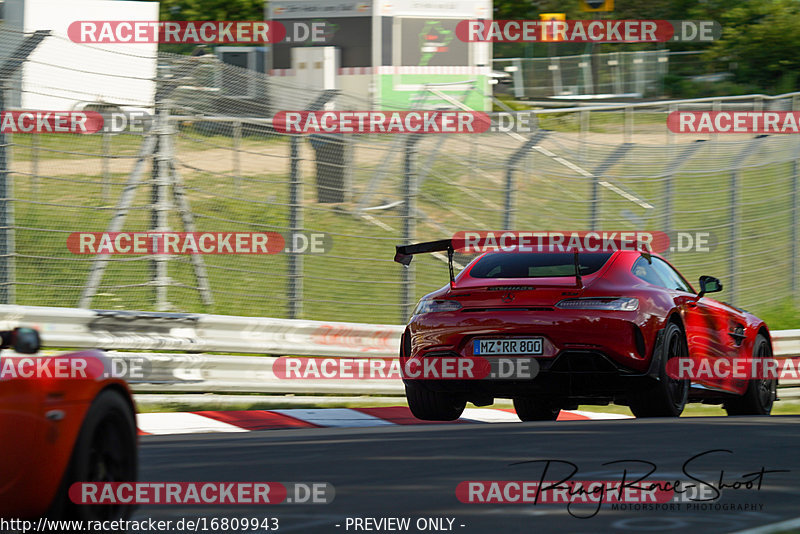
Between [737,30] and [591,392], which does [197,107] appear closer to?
[591,392]

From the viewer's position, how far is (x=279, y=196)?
1206 centimetres

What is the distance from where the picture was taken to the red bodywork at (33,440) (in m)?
4.33

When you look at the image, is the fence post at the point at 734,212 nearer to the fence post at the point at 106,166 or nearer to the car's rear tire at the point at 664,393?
the car's rear tire at the point at 664,393

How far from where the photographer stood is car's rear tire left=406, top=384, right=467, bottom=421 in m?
9.38

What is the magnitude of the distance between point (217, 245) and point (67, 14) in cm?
1252

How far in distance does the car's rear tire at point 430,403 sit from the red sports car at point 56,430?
14.1 ft

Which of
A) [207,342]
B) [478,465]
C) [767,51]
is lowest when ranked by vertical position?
[478,465]

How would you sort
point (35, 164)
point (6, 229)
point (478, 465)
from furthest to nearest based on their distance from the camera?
point (35, 164)
point (6, 229)
point (478, 465)

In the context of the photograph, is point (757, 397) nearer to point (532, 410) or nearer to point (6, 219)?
point (532, 410)

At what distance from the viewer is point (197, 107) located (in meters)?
12.3

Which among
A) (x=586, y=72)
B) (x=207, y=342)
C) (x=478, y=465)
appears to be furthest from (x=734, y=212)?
(x=586, y=72)

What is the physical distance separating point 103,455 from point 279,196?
23.5ft

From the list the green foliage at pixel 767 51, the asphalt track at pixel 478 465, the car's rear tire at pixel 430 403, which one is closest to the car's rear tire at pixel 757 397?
the asphalt track at pixel 478 465

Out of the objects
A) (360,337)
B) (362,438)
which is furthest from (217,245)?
(362,438)
